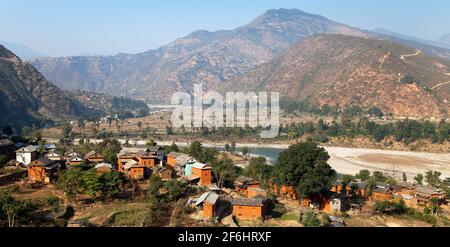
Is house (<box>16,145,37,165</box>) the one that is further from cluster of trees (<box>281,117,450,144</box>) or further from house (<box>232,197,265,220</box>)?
cluster of trees (<box>281,117,450,144</box>)

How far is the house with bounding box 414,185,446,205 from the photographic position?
33.3 metres

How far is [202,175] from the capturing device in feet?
97.8

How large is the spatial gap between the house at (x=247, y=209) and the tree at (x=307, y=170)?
5.01m

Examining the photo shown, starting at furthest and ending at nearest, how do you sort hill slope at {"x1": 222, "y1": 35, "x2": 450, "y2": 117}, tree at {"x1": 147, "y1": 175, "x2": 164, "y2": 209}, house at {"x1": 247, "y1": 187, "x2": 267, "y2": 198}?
hill slope at {"x1": 222, "y1": 35, "x2": 450, "y2": 117}, house at {"x1": 247, "y1": 187, "x2": 267, "y2": 198}, tree at {"x1": 147, "y1": 175, "x2": 164, "y2": 209}

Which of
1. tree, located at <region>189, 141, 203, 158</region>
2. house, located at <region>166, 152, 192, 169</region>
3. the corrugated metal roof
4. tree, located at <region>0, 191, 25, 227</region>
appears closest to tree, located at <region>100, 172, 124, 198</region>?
tree, located at <region>0, 191, 25, 227</region>

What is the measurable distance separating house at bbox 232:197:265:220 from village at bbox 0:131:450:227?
0.05 meters

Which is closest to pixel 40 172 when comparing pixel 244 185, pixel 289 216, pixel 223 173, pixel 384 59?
pixel 223 173

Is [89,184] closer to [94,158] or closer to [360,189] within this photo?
[94,158]

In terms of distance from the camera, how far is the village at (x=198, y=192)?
22.5 metres

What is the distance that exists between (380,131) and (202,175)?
180 feet

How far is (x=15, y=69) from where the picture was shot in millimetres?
111375

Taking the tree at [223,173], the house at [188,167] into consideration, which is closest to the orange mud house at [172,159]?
Answer: the house at [188,167]
